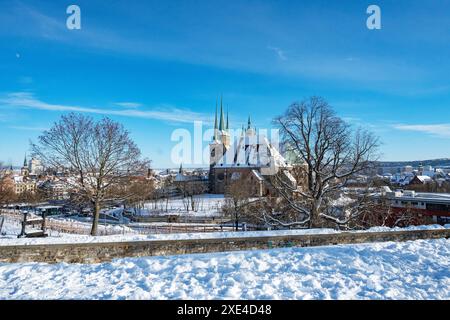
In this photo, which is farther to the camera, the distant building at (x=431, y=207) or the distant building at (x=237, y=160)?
the distant building at (x=237, y=160)

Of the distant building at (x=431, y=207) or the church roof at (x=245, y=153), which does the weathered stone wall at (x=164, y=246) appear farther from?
the church roof at (x=245, y=153)

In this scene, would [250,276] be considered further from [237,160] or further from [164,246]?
[237,160]

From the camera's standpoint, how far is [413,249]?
8.26 metres

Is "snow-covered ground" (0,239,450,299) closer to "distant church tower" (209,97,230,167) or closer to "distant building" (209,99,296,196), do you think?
"distant building" (209,99,296,196)

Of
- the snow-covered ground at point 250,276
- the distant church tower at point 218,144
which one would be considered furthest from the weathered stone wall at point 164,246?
the distant church tower at point 218,144

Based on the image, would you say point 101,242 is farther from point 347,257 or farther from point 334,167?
point 334,167

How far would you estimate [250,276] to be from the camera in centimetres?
609

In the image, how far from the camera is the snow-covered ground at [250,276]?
5266 mm

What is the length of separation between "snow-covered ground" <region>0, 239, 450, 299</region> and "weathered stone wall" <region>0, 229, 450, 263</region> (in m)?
0.50

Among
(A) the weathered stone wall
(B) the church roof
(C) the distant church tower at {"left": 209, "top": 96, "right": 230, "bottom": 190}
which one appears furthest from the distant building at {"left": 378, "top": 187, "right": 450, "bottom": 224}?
(C) the distant church tower at {"left": 209, "top": 96, "right": 230, "bottom": 190}

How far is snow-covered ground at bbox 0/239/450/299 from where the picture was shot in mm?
5266

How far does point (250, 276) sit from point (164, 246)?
10.4 ft

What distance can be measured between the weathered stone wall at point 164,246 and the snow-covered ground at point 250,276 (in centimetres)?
50
